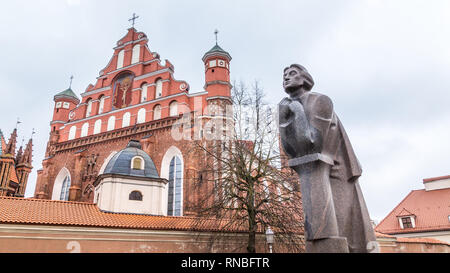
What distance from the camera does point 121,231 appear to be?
13805mm

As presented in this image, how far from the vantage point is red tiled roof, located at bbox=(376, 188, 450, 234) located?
27.4 meters

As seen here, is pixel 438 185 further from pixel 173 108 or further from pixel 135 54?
pixel 135 54

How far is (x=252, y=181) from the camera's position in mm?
13609

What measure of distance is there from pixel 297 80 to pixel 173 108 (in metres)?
21.6

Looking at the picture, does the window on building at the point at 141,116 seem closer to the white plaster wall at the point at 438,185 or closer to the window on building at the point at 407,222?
the window on building at the point at 407,222

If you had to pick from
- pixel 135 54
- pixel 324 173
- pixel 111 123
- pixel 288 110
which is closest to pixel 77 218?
pixel 288 110

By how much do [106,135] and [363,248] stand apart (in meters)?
25.4

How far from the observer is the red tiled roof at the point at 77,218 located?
42.6ft

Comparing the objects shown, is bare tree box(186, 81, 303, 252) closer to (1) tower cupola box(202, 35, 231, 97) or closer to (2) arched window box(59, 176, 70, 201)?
(1) tower cupola box(202, 35, 231, 97)

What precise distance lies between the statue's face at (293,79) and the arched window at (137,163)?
683 inches

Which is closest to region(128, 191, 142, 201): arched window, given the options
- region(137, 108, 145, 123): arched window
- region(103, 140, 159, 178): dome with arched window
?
region(103, 140, 159, 178): dome with arched window

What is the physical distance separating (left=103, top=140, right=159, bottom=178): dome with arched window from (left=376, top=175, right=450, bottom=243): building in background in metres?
21.6
